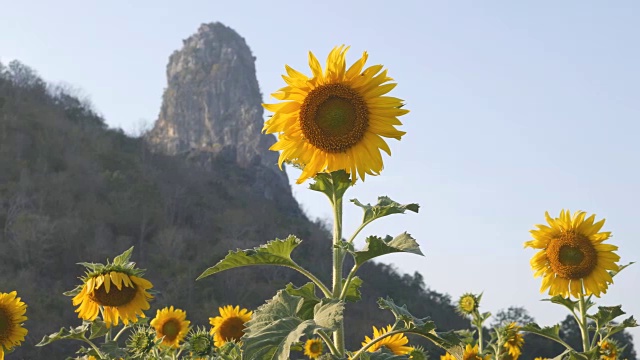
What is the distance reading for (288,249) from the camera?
2676mm

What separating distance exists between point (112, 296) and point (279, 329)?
218 cm

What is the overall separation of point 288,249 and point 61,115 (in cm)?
6066

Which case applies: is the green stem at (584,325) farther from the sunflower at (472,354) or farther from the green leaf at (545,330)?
the sunflower at (472,354)

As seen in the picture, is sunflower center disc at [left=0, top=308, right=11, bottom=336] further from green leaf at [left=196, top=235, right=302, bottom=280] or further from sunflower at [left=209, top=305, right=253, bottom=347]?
green leaf at [left=196, top=235, right=302, bottom=280]

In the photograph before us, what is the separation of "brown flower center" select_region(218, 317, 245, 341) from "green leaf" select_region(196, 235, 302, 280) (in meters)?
3.43

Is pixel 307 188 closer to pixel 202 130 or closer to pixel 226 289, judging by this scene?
pixel 226 289

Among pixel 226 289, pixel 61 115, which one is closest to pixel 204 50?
pixel 61 115

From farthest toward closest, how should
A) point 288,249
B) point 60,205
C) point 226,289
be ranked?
point 60,205 < point 226,289 < point 288,249

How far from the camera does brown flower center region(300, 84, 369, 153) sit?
9.25 feet

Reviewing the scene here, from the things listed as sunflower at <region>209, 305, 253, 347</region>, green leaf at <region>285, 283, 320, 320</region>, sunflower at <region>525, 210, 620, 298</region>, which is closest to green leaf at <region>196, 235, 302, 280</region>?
green leaf at <region>285, 283, 320, 320</region>

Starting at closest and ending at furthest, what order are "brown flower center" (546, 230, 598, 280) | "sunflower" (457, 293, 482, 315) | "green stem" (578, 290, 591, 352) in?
"green stem" (578, 290, 591, 352) → "brown flower center" (546, 230, 598, 280) → "sunflower" (457, 293, 482, 315)

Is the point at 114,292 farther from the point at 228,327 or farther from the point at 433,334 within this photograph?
the point at 433,334

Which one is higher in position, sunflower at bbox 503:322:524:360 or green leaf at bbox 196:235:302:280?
sunflower at bbox 503:322:524:360

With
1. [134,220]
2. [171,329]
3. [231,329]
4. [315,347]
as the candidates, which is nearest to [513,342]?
[315,347]
